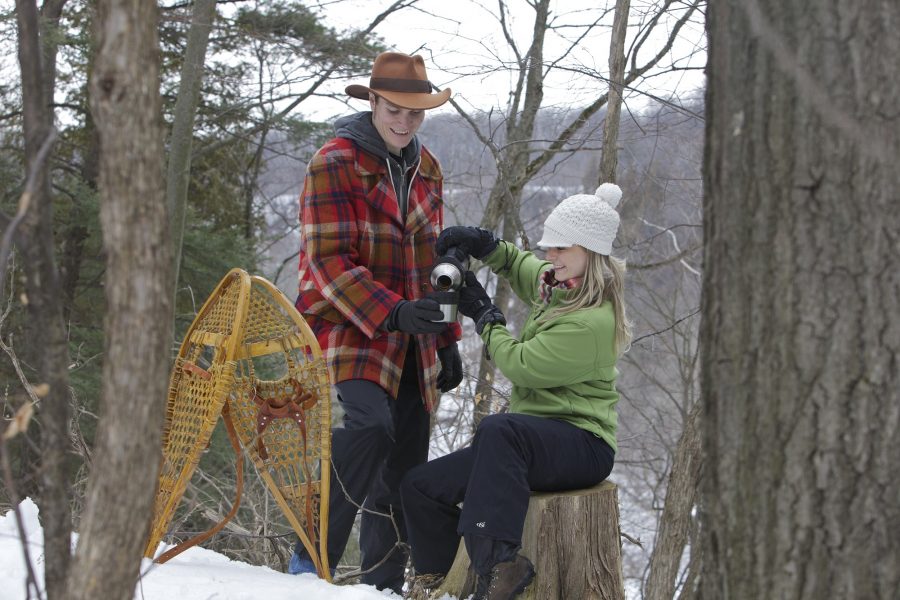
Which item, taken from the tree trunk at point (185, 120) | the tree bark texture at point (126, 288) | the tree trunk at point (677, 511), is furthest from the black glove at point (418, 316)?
the tree trunk at point (185, 120)

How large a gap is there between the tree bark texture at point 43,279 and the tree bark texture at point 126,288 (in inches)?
3.0

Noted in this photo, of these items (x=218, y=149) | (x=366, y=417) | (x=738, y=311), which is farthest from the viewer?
(x=218, y=149)

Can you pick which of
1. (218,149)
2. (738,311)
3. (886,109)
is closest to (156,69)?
(738,311)

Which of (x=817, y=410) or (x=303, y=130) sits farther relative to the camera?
(x=303, y=130)

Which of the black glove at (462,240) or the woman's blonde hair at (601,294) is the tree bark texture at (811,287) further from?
the black glove at (462,240)

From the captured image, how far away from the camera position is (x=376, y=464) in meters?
3.12

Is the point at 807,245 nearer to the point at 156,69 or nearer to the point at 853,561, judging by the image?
the point at 853,561

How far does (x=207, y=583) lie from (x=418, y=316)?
1052 mm

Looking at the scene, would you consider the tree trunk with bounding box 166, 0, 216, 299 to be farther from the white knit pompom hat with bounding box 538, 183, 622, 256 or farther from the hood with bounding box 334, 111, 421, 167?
the white knit pompom hat with bounding box 538, 183, 622, 256

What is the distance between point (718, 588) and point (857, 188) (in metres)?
0.73

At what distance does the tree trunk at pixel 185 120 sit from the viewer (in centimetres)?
747

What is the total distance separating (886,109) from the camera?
1424mm

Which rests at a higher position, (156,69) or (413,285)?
(156,69)

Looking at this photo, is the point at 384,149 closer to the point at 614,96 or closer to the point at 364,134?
Answer: the point at 364,134
